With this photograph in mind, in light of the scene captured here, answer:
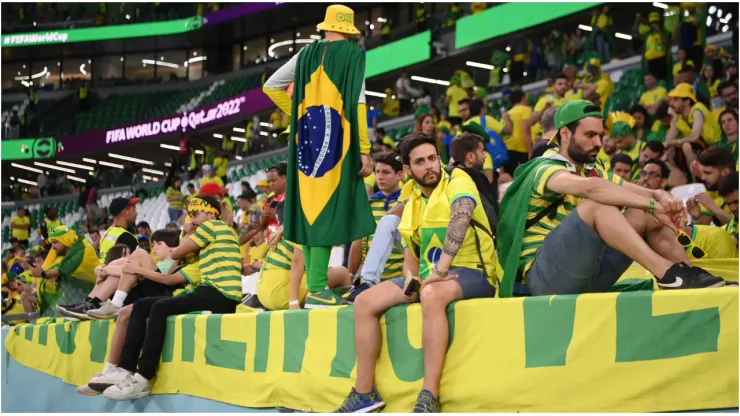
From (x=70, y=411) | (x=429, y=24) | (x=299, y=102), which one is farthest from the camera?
(x=429, y=24)

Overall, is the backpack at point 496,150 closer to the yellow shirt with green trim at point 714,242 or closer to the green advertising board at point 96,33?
the yellow shirt with green trim at point 714,242

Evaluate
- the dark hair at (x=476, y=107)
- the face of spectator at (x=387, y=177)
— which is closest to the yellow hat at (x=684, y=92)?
the dark hair at (x=476, y=107)

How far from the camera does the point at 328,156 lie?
5.23m

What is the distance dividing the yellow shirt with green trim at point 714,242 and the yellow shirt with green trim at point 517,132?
14.5 ft

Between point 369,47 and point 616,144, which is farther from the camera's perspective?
point 369,47

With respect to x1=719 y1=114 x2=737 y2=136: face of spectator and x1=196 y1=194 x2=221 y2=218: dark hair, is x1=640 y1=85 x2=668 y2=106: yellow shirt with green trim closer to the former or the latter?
x1=719 y1=114 x2=737 y2=136: face of spectator

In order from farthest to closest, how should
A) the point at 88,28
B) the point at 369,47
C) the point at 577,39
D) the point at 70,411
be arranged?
the point at 88,28 → the point at 369,47 → the point at 577,39 → the point at 70,411

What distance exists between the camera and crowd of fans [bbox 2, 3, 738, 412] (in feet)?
12.6

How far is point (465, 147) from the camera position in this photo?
18.0 ft

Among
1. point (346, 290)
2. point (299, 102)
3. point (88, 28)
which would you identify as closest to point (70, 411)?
point (346, 290)

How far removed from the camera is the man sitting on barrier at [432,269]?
399 centimetres

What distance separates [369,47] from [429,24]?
2.19 meters

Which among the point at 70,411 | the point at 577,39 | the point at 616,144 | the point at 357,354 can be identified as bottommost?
the point at 70,411

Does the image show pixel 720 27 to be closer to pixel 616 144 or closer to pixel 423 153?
pixel 616 144
